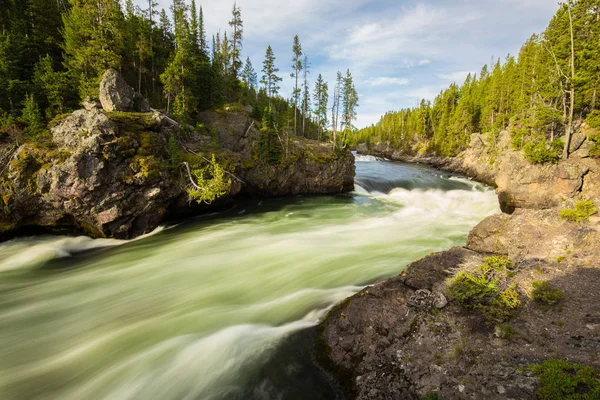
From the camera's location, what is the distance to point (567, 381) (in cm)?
352

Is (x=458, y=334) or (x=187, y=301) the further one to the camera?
(x=187, y=301)

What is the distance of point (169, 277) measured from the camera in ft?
35.3

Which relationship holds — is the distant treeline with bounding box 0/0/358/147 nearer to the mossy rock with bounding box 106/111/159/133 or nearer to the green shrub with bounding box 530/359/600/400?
the mossy rock with bounding box 106/111/159/133

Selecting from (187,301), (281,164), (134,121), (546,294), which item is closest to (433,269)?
(546,294)

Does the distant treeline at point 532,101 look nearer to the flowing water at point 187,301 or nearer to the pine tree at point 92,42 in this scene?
the flowing water at point 187,301

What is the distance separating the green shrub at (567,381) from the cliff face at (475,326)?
1.0 inches

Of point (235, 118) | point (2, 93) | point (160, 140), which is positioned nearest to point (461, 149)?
point (235, 118)

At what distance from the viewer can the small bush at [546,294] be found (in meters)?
5.48

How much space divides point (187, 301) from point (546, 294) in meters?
10.2

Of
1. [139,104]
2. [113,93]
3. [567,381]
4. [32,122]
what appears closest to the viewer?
[567,381]

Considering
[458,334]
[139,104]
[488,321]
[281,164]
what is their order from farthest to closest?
[281,164]
[139,104]
[488,321]
[458,334]

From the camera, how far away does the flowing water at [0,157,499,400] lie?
227 inches

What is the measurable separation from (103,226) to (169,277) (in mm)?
6689

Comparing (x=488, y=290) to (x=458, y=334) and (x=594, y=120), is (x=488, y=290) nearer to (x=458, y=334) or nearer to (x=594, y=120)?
(x=458, y=334)
